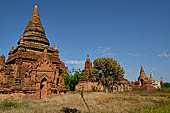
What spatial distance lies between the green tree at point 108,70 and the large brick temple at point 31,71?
15093 mm

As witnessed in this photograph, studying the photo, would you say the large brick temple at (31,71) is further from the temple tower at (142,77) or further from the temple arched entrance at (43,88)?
the temple tower at (142,77)

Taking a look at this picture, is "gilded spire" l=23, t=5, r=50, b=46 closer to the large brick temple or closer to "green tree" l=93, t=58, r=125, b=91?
the large brick temple

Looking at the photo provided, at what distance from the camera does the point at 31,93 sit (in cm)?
1652

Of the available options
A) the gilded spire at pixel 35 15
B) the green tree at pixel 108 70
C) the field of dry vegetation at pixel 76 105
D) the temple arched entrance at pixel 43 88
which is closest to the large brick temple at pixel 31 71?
the temple arched entrance at pixel 43 88

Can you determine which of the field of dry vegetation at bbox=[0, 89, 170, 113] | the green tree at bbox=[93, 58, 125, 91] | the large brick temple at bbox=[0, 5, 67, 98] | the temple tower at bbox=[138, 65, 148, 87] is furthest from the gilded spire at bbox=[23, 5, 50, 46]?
the temple tower at bbox=[138, 65, 148, 87]

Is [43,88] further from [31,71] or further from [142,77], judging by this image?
[142,77]

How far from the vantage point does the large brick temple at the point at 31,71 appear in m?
16.7

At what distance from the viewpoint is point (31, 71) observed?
→ 1761 cm

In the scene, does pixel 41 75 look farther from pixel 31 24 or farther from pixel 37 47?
pixel 31 24

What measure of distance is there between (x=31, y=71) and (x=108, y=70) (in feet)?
66.8

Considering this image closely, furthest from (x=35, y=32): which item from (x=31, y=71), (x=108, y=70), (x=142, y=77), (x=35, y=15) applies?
(x=142, y=77)

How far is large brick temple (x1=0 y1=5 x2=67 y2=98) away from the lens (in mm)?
16719

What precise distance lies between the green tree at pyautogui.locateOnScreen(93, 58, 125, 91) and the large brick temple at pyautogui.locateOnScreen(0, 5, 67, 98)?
15093 millimetres

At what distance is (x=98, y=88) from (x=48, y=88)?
25.0 m
